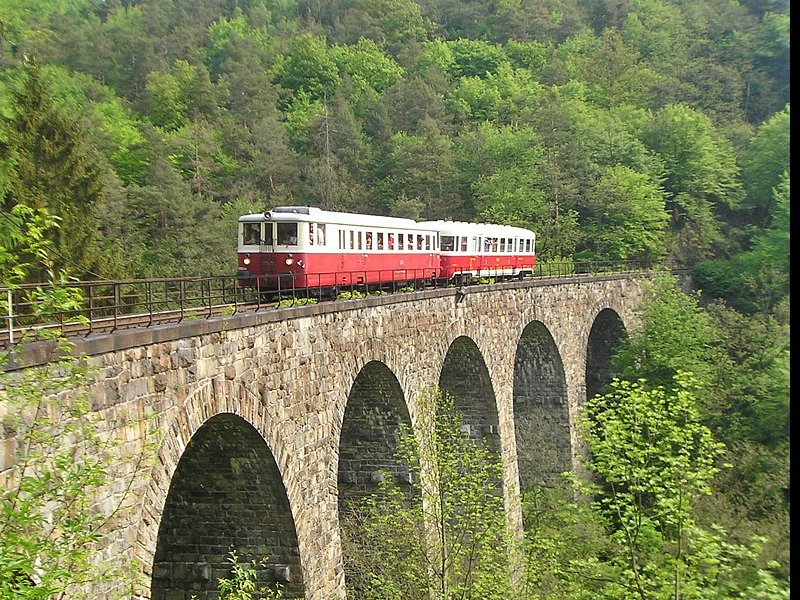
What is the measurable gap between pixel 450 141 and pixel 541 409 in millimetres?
31056

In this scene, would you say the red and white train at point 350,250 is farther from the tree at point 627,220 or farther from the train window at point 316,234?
the tree at point 627,220

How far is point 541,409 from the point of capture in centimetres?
3119

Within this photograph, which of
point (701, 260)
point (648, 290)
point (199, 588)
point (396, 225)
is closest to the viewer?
point (199, 588)

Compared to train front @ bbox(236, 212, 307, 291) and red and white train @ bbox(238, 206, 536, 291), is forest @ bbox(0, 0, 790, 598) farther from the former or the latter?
red and white train @ bbox(238, 206, 536, 291)

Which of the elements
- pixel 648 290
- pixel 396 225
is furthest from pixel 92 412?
pixel 648 290

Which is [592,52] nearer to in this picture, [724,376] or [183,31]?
[183,31]

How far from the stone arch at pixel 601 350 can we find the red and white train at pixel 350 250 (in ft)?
28.2

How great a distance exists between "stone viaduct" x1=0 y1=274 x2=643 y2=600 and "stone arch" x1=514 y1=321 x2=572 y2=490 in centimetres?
497

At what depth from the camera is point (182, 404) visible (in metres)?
9.73

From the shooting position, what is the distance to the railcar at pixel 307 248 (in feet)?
57.1

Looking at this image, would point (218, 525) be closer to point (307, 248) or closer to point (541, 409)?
point (307, 248)

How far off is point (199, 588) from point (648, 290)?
30.4m

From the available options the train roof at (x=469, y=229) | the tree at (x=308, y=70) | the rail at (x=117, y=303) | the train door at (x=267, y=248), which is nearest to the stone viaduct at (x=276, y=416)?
the rail at (x=117, y=303)

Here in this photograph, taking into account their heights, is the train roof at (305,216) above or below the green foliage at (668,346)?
above
